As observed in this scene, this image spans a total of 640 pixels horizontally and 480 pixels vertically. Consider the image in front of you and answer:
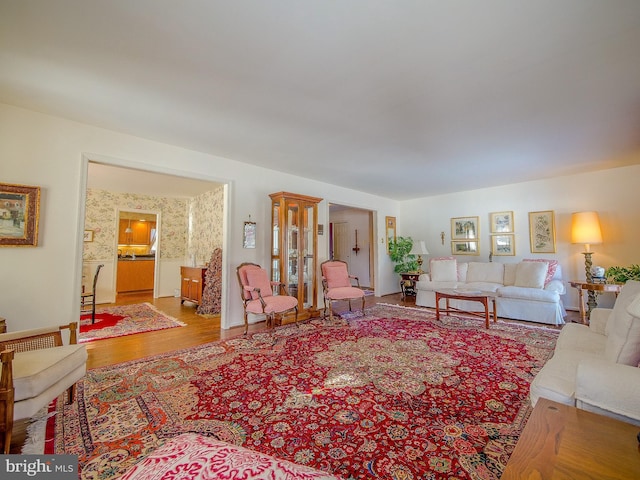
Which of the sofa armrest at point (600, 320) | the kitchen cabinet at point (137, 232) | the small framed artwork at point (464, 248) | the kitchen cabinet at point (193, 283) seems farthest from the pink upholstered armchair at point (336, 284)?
the kitchen cabinet at point (137, 232)

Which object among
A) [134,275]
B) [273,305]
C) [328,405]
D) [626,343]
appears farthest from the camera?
[134,275]

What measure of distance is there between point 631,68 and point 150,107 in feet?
13.6

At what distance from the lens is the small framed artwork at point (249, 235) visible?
4.36 m

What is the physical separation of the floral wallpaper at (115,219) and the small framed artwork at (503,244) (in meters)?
7.63

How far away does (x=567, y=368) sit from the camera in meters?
1.65

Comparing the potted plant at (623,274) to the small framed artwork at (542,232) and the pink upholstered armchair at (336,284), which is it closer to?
the small framed artwork at (542,232)

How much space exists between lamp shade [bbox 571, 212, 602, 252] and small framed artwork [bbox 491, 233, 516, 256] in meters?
1.25

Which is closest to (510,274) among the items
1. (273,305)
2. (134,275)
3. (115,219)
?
(273,305)

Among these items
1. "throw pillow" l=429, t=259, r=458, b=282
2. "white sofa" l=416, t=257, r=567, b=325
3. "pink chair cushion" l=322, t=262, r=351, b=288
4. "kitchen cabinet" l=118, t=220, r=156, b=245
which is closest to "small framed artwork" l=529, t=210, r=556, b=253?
"white sofa" l=416, t=257, r=567, b=325

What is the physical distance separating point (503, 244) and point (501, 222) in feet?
1.59

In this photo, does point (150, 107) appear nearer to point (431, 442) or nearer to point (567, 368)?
point (431, 442)

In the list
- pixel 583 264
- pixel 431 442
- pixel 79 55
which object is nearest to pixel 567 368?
pixel 431 442

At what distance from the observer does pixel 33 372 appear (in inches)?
62.0

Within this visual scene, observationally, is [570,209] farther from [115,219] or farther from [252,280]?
[115,219]
